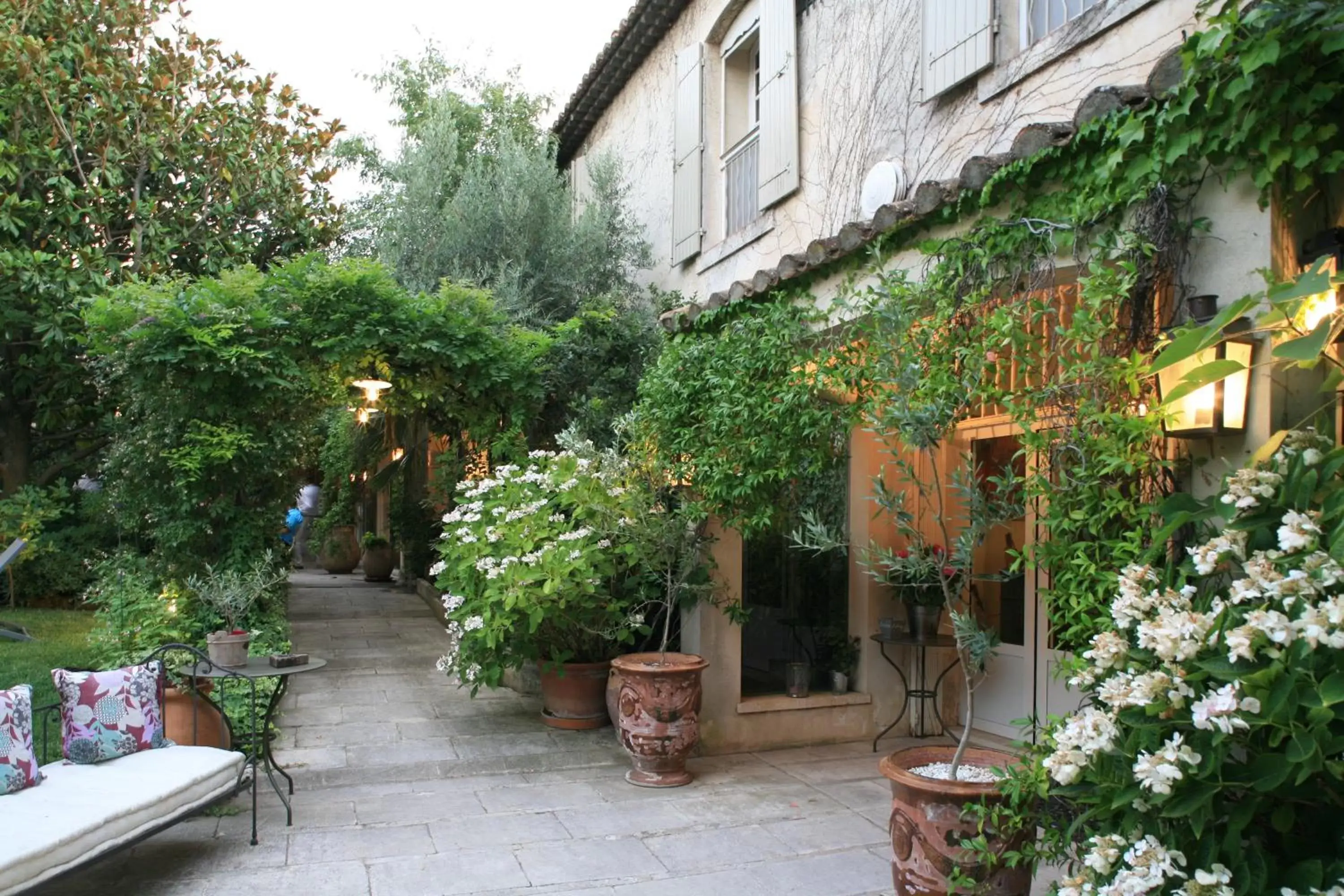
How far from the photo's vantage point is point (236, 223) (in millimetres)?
11586

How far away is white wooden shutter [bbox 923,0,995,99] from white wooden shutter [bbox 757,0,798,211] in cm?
154

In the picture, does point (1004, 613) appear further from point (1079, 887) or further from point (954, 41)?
point (1079, 887)

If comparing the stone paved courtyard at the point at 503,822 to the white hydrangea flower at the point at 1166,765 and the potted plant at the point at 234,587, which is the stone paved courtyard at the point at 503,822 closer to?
the potted plant at the point at 234,587

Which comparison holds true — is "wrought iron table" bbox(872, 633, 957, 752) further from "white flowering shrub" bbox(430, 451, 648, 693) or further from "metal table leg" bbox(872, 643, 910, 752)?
"white flowering shrub" bbox(430, 451, 648, 693)

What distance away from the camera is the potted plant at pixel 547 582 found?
19.9ft

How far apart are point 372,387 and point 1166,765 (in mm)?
7639

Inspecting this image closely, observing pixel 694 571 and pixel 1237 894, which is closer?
pixel 1237 894

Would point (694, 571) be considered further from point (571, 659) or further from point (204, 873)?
point (204, 873)

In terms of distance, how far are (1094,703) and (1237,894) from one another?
87cm

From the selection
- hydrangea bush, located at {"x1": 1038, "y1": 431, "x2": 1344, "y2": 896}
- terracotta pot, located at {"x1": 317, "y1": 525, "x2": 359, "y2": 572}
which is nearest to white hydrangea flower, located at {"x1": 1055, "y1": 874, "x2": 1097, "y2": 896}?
hydrangea bush, located at {"x1": 1038, "y1": 431, "x2": 1344, "y2": 896}

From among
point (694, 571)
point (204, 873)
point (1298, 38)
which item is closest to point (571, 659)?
point (694, 571)

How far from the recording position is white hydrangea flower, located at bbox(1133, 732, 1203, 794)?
92.5 inches

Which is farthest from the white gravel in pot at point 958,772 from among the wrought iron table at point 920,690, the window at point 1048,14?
the window at point 1048,14

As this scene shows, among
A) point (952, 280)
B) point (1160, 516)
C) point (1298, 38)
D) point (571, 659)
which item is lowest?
point (571, 659)
